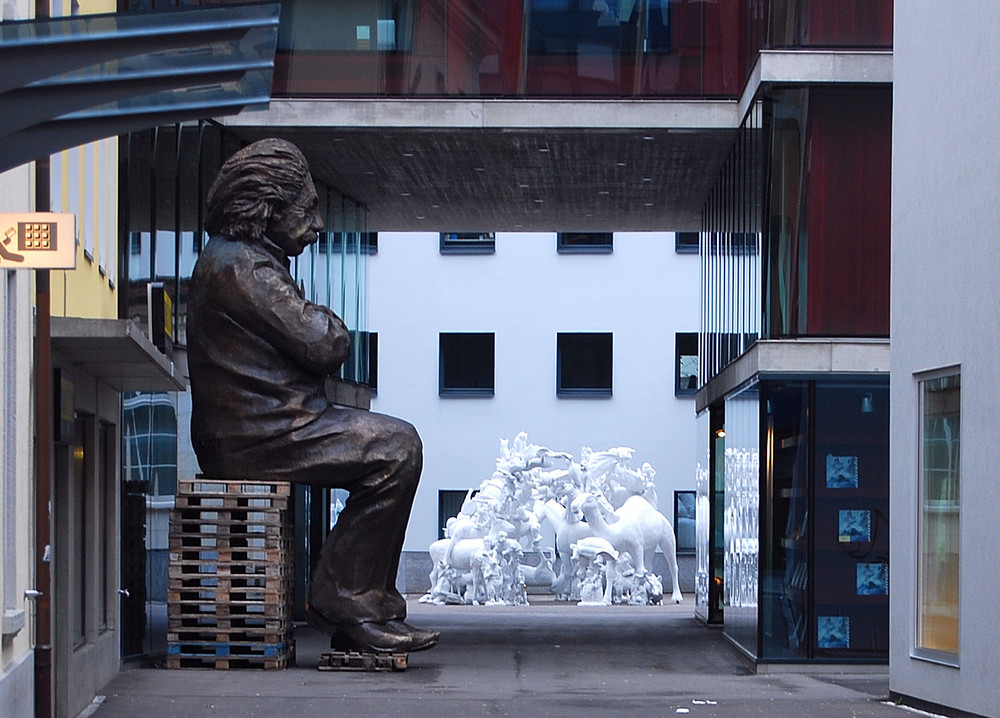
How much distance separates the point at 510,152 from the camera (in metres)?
20.4

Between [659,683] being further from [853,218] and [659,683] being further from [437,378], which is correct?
[437,378]

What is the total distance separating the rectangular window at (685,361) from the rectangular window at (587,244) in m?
2.71

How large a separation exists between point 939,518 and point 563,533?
20777 millimetres

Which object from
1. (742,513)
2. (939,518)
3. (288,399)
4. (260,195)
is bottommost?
(742,513)

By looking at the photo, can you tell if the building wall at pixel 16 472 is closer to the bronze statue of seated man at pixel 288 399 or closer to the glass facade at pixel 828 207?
the bronze statue of seated man at pixel 288 399

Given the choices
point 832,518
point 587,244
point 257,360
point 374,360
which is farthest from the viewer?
point 374,360

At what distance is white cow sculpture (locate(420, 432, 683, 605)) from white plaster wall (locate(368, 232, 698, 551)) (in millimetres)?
6401

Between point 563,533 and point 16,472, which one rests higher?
point 16,472

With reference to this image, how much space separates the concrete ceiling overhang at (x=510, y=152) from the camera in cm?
1902

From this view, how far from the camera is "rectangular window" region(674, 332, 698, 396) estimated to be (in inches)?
1738

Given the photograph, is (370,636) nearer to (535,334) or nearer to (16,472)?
(16,472)

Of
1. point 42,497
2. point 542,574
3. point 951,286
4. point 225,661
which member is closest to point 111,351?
point 42,497

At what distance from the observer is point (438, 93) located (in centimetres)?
1912

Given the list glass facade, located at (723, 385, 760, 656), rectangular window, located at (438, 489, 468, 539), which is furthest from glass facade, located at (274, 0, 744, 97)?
rectangular window, located at (438, 489, 468, 539)
